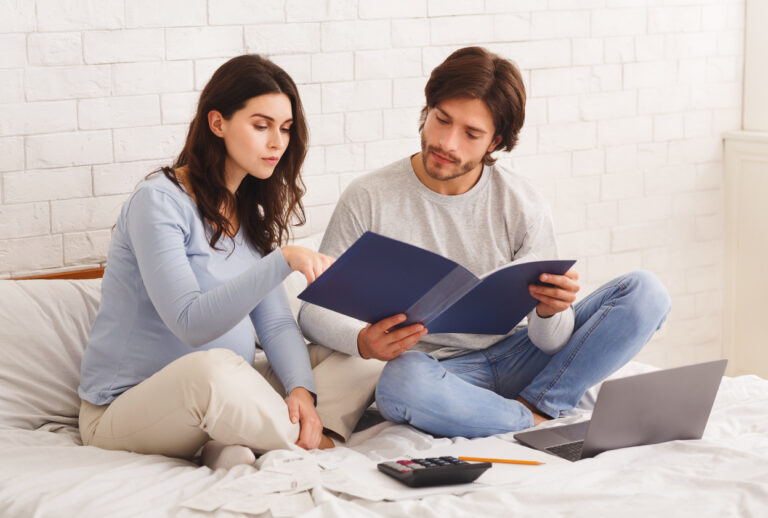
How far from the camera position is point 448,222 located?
2.06 meters

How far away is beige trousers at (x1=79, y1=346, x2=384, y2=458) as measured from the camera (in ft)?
5.13

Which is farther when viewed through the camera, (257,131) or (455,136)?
(455,136)

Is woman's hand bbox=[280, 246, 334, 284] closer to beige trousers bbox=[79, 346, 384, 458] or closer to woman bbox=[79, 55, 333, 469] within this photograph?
woman bbox=[79, 55, 333, 469]

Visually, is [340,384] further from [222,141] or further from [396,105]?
[396,105]

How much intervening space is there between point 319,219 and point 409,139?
37 cm

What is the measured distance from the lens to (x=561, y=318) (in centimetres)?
194

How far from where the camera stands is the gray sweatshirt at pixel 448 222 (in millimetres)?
2020

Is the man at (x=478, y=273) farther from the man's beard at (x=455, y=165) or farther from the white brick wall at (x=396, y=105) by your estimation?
the white brick wall at (x=396, y=105)

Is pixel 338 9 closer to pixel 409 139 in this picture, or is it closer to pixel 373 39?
pixel 373 39

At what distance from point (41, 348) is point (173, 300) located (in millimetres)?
475

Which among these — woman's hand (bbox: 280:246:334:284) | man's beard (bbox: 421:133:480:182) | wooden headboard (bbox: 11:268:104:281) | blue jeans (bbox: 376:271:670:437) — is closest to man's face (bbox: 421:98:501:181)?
man's beard (bbox: 421:133:480:182)

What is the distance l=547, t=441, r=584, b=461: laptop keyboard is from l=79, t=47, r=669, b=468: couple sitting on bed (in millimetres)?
174

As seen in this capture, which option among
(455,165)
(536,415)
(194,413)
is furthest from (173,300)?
(536,415)

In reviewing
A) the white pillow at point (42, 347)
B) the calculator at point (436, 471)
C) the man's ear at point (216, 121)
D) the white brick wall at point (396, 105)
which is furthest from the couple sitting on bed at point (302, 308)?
the white brick wall at point (396, 105)
